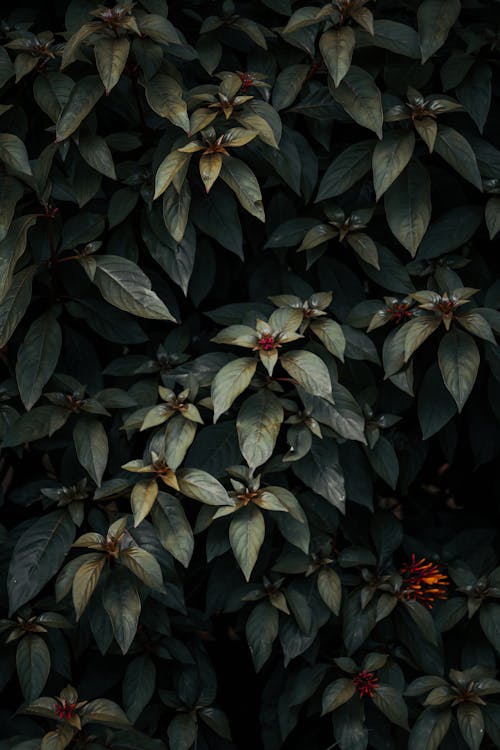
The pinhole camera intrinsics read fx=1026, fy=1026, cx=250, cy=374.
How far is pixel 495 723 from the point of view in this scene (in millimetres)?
2650

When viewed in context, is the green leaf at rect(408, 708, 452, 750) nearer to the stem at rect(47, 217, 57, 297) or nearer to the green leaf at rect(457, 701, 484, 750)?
the green leaf at rect(457, 701, 484, 750)

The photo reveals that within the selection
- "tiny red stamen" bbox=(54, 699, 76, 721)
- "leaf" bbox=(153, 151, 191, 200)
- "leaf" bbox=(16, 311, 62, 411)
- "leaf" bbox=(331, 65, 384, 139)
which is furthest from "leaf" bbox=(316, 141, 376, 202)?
"tiny red stamen" bbox=(54, 699, 76, 721)

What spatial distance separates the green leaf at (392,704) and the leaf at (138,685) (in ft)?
1.91

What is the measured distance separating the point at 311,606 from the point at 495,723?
22.0 inches

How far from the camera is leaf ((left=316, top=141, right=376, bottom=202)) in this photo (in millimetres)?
2582

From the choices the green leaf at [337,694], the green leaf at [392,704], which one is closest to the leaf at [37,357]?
the green leaf at [337,694]

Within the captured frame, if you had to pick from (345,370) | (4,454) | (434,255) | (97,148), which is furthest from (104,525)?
(434,255)

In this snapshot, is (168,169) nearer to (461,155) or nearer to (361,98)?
(361,98)

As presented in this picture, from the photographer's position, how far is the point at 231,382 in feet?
7.54

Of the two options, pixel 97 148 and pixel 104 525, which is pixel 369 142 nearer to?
pixel 97 148

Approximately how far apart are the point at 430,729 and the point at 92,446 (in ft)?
3.64

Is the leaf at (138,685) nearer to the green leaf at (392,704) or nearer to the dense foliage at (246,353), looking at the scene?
the dense foliage at (246,353)

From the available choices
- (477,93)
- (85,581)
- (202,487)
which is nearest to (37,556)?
(85,581)

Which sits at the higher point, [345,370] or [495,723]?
[345,370]
